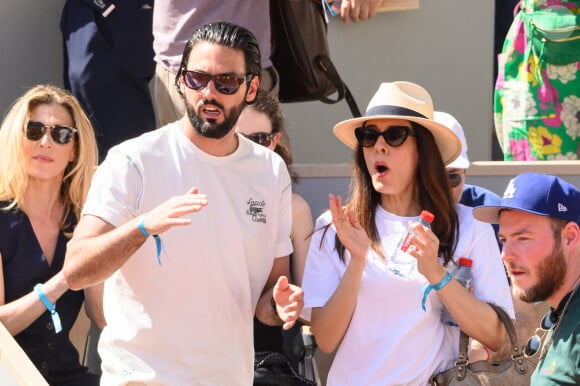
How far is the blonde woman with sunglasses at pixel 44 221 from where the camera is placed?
4789 mm

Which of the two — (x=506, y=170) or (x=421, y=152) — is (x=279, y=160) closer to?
(x=421, y=152)

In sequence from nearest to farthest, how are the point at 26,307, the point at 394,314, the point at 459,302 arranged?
1. the point at 459,302
2. the point at 394,314
3. the point at 26,307

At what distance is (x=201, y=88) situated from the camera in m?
4.01

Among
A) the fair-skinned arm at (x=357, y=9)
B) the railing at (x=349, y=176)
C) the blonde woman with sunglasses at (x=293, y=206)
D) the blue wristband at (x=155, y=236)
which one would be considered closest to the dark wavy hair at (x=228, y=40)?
the blonde woman with sunglasses at (x=293, y=206)

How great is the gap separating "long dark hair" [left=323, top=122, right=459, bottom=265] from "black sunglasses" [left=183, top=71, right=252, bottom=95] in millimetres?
768

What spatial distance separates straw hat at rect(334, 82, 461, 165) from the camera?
4555mm

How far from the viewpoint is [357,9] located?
604cm

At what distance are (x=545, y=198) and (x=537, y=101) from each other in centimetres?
222

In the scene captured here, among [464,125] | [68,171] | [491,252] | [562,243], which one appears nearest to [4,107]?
[68,171]

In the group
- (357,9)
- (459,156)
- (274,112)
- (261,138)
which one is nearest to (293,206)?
(261,138)

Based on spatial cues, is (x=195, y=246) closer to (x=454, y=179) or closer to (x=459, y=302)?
(x=459, y=302)

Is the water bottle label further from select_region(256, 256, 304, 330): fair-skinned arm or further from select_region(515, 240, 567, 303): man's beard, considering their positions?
select_region(515, 240, 567, 303): man's beard

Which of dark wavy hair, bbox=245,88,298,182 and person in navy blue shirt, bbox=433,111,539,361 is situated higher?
dark wavy hair, bbox=245,88,298,182

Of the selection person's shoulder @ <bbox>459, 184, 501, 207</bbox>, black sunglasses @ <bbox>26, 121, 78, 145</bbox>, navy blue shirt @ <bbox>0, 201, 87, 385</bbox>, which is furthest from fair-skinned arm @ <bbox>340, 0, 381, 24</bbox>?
navy blue shirt @ <bbox>0, 201, 87, 385</bbox>
